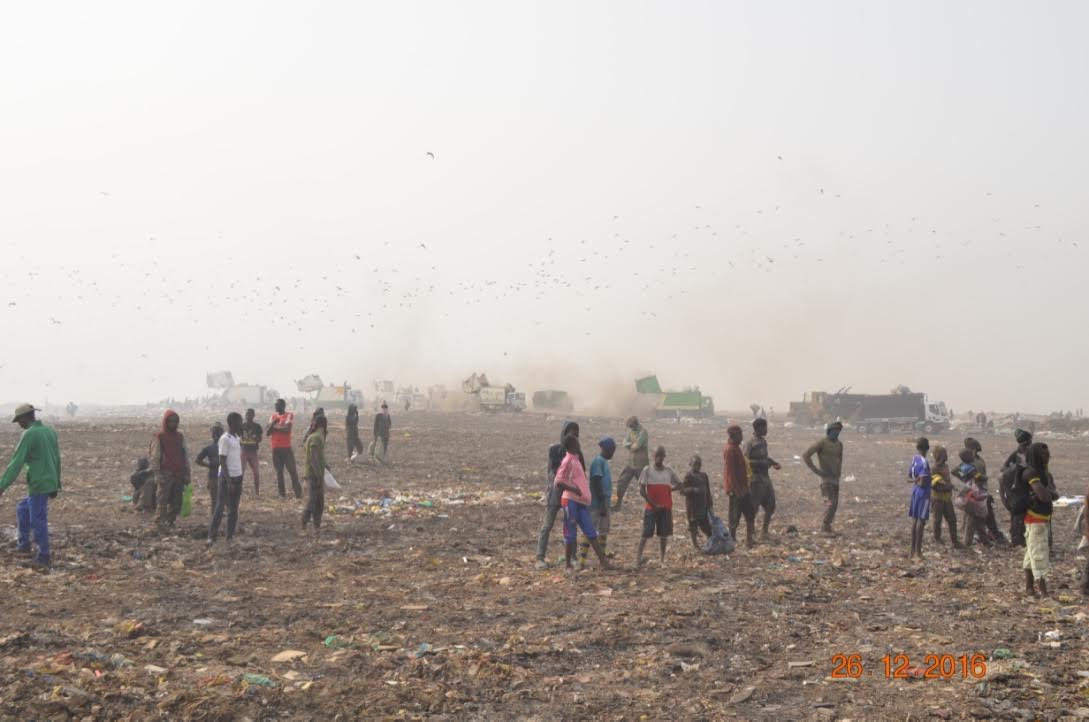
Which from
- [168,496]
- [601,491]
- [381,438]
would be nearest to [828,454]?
[601,491]

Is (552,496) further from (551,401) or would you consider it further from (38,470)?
(551,401)

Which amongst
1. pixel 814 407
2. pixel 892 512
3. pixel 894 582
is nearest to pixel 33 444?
pixel 894 582

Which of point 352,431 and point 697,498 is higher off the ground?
point 352,431

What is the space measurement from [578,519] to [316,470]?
424 cm

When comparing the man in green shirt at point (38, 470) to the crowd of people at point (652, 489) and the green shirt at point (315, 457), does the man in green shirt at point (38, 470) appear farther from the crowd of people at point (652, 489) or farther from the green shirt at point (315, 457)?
the green shirt at point (315, 457)

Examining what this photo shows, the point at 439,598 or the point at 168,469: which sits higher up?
the point at 168,469

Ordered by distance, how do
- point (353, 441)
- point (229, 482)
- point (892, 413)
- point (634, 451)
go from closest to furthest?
point (229, 482) < point (634, 451) < point (353, 441) < point (892, 413)

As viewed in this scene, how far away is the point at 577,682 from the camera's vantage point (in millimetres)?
6633

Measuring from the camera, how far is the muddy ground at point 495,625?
20.1ft

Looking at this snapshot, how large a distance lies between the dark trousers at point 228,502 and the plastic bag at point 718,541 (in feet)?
18.9

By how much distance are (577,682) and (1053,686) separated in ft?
9.99

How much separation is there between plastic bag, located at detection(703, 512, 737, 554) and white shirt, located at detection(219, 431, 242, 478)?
5.73 metres

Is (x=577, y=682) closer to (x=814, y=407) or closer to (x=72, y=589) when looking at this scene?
(x=72, y=589)

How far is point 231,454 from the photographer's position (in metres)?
12.1
